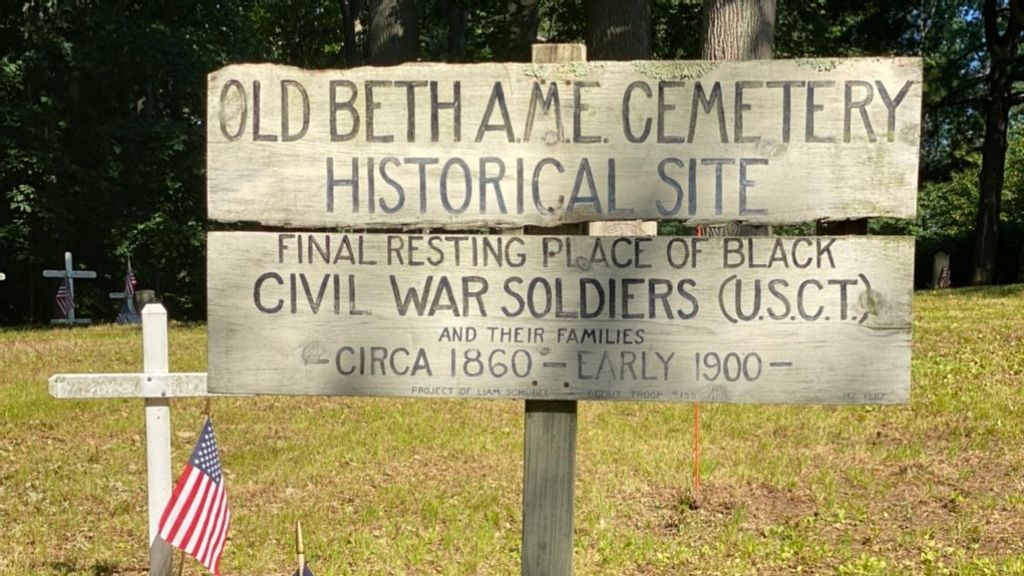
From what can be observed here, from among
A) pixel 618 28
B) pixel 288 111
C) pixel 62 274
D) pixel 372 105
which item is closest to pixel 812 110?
pixel 372 105

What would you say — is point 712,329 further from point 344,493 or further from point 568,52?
point 344,493

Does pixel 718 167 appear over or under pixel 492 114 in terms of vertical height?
under

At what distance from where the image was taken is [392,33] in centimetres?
1396

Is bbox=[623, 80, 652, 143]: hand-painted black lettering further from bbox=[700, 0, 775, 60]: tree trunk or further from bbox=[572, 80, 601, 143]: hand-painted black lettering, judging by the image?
bbox=[700, 0, 775, 60]: tree trunk

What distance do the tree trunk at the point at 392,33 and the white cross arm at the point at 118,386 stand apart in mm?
10700

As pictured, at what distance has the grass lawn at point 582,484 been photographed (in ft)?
17.1

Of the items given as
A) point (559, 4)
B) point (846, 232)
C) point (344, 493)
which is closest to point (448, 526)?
point (344, 493)

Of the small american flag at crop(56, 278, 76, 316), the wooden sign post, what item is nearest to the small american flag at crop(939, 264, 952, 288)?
the small american flag at crop(56, 278, 76, 316)

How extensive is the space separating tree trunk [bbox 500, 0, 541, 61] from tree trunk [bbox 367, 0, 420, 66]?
11.2 ft

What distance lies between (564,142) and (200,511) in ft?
7.49

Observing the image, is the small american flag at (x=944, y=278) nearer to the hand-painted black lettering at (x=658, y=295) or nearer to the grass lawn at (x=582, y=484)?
the grass lawn at (x=582, y=484)

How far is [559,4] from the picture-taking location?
69.9ft

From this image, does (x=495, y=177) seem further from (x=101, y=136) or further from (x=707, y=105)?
(x=101, y=136)

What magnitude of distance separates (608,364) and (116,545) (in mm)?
3985
